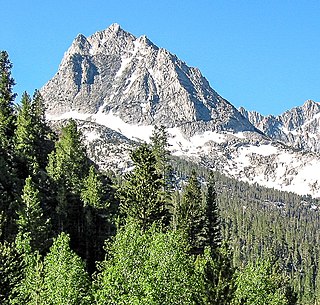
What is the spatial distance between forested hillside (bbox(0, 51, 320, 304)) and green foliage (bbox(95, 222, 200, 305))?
3.6 inches

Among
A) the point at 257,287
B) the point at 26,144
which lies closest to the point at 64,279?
the point at 257,287

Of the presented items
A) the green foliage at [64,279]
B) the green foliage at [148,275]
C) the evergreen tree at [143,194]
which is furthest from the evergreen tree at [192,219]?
the green foliage at [64,279]

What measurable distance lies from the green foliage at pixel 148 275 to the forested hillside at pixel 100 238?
3.6 inches

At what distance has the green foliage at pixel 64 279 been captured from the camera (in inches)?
1565

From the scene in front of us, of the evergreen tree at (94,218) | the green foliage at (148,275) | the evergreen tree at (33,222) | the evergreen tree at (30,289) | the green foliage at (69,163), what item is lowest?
the evergreen tree at (30,289)

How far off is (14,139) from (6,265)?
158 feet

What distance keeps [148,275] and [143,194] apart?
21.6 meters

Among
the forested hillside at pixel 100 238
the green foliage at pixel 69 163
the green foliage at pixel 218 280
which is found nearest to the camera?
the forested hillside at pixel 100 238

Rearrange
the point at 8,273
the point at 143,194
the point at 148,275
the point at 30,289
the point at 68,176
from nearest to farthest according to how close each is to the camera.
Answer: the point at 8,273 → the point at 148,275 → the point at 30,289 → the point at 143,194 → the point at 68,176

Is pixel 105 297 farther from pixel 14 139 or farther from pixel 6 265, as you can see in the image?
pixel 14 139

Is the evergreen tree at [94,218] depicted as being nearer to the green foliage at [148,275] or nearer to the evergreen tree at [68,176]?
the evergreen tree at [68,176]

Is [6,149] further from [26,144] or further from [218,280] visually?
[218,280]

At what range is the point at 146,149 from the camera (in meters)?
61.8

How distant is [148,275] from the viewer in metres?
39.3
